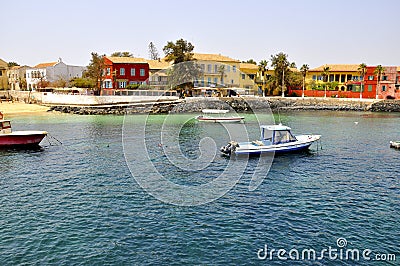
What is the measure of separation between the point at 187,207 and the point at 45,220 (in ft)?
25.4

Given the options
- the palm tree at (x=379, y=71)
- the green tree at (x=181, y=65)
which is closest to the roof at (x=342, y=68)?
the palm tree at (x=379, y=71)

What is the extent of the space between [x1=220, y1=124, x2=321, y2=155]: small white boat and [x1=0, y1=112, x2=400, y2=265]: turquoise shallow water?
1250mm

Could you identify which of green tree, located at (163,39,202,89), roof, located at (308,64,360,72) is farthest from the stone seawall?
roof, located at (308,64,360,72)

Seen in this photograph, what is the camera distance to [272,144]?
35312mm

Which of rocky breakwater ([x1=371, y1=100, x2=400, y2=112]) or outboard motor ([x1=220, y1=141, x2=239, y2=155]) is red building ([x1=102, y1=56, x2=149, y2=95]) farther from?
outboard motor ([x1=220, y1=141, x2=239, y2=155])

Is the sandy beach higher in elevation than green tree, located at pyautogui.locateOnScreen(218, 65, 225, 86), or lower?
lower

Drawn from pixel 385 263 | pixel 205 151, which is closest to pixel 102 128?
pixel 205 151

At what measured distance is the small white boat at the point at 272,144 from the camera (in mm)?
33969

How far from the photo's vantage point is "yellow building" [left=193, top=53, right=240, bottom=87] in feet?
346

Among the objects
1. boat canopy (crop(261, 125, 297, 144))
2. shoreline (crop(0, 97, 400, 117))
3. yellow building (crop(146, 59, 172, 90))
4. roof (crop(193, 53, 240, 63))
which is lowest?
boat canopy (crop(261, 125, 297, 144))

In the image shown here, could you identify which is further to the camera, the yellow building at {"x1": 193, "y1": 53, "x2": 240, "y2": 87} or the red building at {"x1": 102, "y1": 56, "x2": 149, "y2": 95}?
the yellow building at {"x1": 193, "y1": 53, "x2": 240, "y2": 87}

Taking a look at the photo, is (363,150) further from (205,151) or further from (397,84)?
(397,84)

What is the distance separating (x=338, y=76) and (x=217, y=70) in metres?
38.6

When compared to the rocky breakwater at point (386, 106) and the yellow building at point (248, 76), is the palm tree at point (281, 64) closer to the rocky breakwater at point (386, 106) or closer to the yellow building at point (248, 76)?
the yellow building at point (248, 76)
